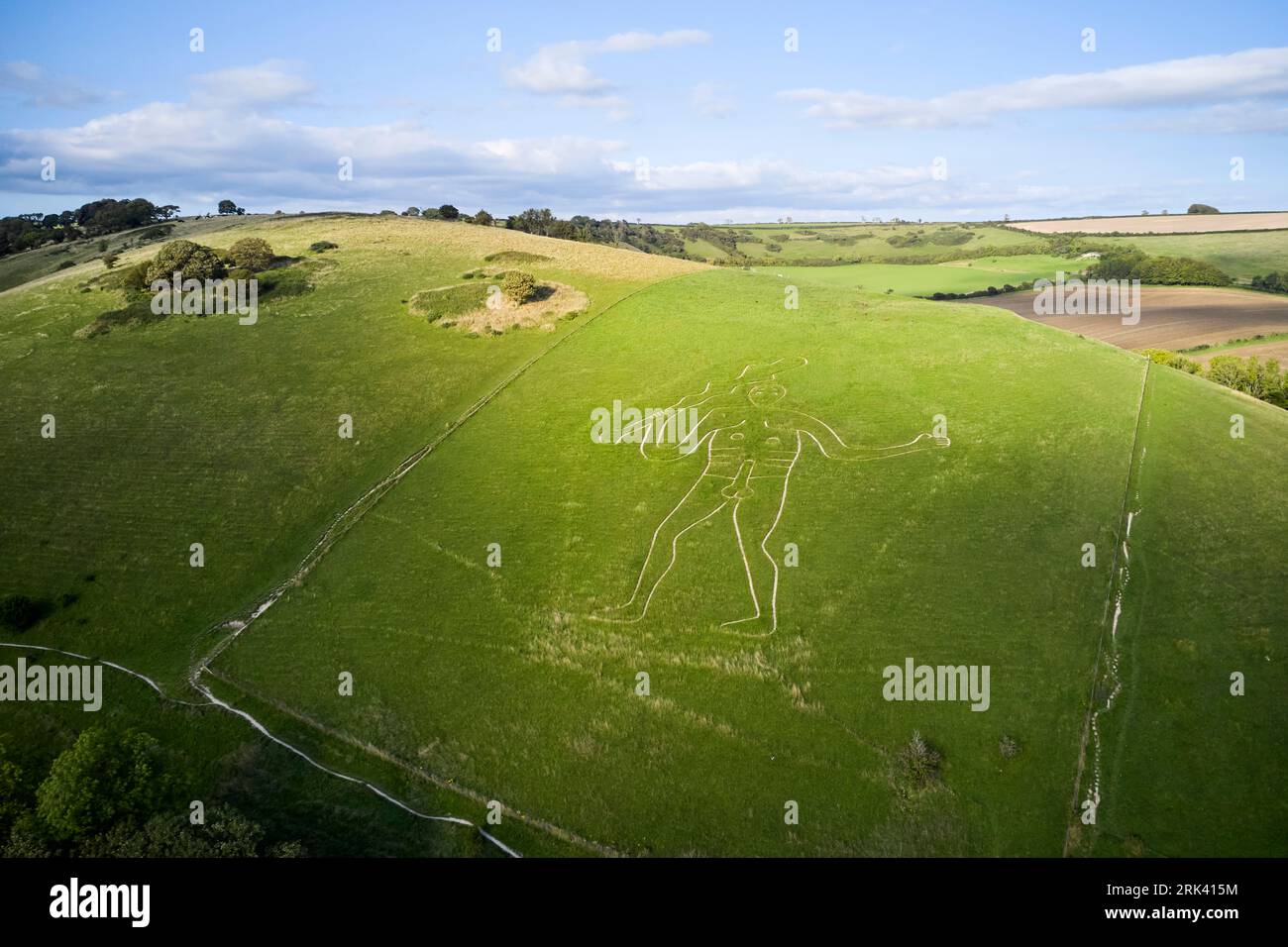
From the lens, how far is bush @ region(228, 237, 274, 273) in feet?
217

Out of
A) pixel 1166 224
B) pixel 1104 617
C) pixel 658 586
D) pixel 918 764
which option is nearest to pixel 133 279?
pixel 658 586

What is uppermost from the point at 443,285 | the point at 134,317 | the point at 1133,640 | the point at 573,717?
the point at 443,285

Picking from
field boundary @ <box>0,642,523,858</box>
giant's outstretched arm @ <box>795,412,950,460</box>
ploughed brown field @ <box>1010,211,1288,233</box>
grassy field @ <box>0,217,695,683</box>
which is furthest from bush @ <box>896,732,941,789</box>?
ploughed brown field @ <box>1010,211,1288,233</box>

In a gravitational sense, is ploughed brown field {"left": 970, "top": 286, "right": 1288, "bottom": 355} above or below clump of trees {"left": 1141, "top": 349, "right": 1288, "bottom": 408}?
above

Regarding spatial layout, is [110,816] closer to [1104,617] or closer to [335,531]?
[335,531]

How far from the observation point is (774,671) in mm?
24172

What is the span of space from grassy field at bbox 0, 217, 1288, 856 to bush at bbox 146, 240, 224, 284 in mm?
12107

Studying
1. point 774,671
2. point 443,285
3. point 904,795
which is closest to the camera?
point 904,795

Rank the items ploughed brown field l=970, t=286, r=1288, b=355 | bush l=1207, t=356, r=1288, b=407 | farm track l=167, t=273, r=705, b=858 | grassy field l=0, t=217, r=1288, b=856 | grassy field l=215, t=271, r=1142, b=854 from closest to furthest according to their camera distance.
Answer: farm track l=167, t=273, r=705, b=858
grassy field l=215, t=271, r=1142, b=854
grassy field l=0, t=217, r=1288, b=856
bush l=1207, t=356, r=1288, b=407
ploughed brown field l=970, t=286, r=1288, b=355

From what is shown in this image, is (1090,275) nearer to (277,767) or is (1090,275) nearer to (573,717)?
(573,717)

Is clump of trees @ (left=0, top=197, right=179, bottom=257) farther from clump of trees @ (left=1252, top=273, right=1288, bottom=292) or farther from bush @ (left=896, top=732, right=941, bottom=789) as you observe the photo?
clump of trees @ (left=1252, top=273, right=1288, bottom=292)

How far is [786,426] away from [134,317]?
178 ft

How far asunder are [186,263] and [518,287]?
103 feet
